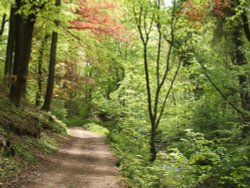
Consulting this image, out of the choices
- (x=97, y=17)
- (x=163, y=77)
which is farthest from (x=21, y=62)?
(x=97, y=17)

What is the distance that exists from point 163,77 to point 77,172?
20.2 feet

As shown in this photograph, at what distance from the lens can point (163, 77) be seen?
1407cm

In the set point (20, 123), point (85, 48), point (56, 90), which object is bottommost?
point (20, 123)

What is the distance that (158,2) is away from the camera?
12789mm

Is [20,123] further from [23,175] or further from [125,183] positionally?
[125,183]

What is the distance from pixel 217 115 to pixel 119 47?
19130mm

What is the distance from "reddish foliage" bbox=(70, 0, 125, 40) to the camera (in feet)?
58.5

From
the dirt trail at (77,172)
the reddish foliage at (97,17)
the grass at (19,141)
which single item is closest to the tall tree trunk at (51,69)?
the reddish foliage at (97,17)

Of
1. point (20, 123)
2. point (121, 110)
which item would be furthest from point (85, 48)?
point (20, 123)

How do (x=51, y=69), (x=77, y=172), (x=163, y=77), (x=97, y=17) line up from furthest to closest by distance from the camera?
(x=97, y=17)
(x=51, y=69)
(x=163, y=77)
(x=77, y=172)

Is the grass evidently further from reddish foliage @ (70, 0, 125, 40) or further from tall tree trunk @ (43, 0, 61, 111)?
reddish foliage @ (70, 0, 125, 40)

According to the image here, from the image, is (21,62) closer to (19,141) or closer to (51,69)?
(19,141)

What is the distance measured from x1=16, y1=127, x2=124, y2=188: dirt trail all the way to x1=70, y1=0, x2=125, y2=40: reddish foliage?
7.43 m

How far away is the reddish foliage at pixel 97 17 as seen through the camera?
17833 millimetres
